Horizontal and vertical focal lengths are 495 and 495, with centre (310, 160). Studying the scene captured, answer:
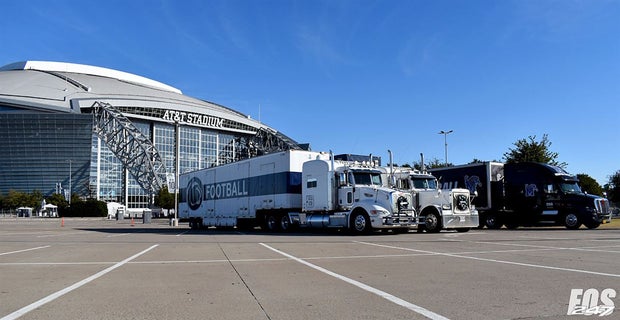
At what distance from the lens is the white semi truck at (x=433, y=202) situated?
74.5 ft

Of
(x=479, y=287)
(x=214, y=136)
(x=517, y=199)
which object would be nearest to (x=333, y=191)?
(x=517, y=199)

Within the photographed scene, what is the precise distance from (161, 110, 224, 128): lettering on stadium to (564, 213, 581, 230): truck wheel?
89046 millimetres

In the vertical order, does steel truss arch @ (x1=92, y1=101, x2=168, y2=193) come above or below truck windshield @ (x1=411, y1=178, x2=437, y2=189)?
above

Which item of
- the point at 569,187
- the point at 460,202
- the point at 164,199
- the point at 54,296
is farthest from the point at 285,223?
the point at 164,199

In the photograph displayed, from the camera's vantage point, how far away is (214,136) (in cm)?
11438

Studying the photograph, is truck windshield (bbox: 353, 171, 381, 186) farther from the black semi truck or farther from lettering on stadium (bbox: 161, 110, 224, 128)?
lettering on stadium (bbox: 161, 110, 224, 128)

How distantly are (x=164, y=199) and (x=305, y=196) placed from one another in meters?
61.3

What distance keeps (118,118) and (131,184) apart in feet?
52.3

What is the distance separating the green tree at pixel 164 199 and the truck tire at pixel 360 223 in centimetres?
6137

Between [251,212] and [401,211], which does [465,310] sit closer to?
[401,211]

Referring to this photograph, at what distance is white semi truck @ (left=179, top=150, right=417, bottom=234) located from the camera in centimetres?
2145

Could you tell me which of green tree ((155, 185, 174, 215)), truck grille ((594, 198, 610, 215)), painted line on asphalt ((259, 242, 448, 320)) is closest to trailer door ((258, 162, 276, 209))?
painted line on asphalt ((259, 242, 448, 320))

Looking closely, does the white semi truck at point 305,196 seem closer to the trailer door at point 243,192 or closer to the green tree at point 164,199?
the trailer door at point 243,192

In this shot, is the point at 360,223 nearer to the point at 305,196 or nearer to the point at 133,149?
the point at 305,196
